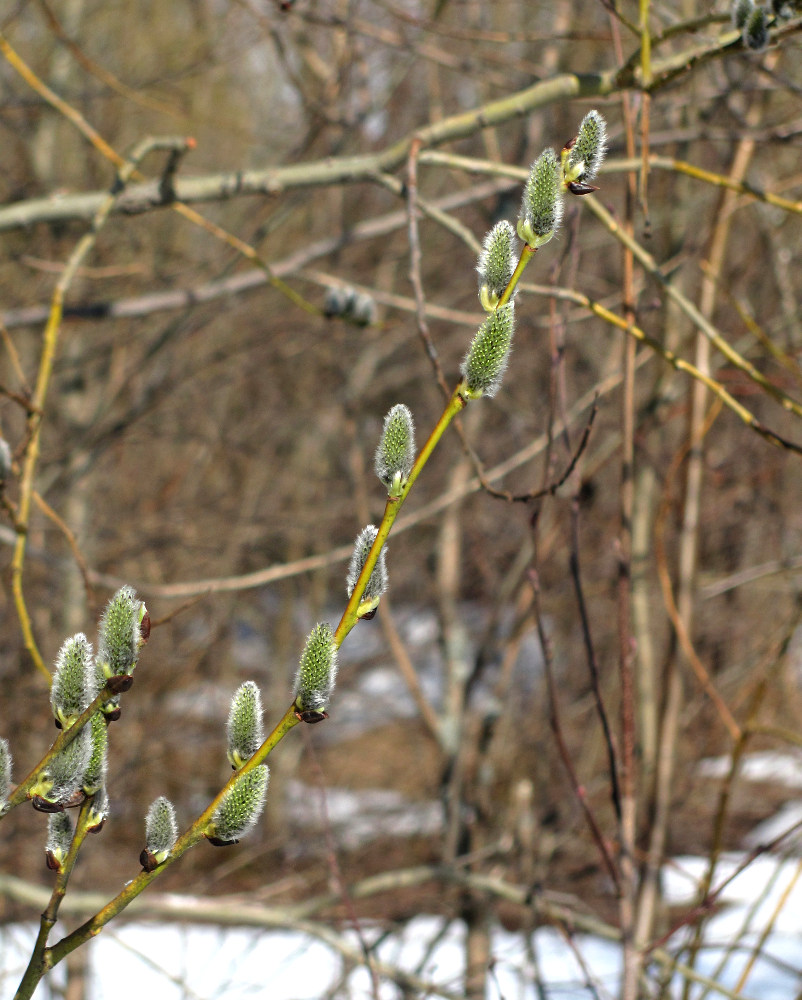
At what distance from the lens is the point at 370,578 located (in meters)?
0.76

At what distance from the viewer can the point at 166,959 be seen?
205 inches

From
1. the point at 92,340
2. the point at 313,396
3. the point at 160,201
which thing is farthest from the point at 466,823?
the point at 313,396

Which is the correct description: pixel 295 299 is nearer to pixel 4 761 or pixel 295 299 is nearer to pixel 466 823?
pixel 4 761

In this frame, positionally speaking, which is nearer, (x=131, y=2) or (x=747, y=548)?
(x=747, y=548)

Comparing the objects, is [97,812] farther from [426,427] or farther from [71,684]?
[426,427]

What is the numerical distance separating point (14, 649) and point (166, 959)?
2.23 meters

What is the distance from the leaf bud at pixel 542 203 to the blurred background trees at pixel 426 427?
618 millimetres

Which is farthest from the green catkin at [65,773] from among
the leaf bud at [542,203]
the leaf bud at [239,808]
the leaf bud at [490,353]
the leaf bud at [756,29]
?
the leaf bud at [756,29]

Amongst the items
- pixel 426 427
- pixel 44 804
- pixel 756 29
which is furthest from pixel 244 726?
pixel 426 427

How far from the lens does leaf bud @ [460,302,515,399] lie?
2.30 ft

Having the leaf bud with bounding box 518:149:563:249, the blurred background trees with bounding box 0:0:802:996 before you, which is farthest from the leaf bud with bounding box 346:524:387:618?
the blurred background trees with bounding box 0:0:802:996

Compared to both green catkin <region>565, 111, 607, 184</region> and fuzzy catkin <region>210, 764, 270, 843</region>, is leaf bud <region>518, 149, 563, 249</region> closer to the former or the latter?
green catkin <region>565, 111, 607, 184</region>

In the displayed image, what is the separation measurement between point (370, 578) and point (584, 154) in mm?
402

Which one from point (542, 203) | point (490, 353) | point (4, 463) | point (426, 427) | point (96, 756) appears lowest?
point (96, 756)
